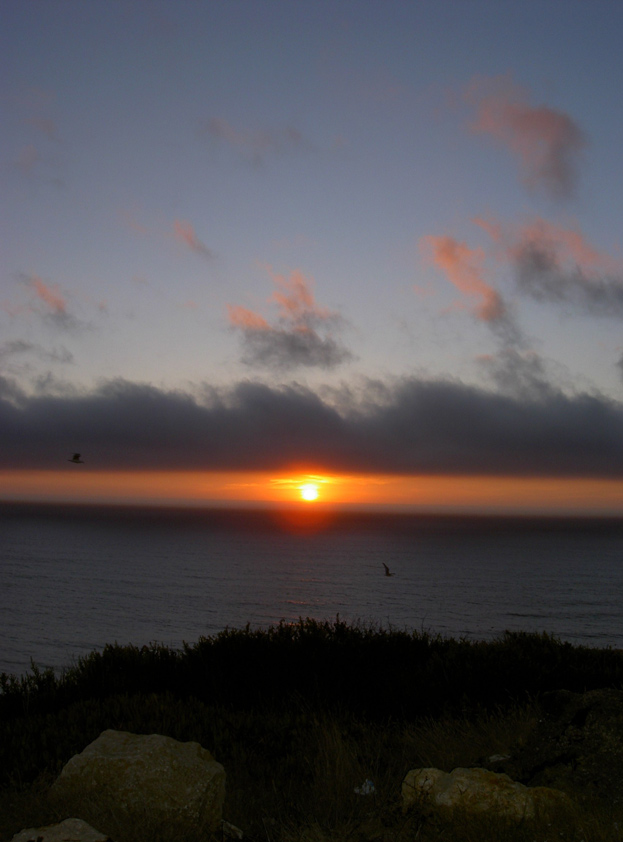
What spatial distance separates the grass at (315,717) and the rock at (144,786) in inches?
10.6

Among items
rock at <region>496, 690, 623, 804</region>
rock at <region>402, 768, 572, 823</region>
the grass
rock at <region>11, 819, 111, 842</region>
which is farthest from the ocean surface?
rock at <region>402, 768, 572, 823</region>

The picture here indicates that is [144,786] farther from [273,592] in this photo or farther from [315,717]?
[273,592]

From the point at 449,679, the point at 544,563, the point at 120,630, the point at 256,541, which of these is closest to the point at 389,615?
the point at 120,630

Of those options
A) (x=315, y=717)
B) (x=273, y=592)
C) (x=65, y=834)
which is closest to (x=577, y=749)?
(x=315, y=717)

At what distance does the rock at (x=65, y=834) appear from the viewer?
16.8ft

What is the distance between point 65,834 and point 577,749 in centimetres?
524

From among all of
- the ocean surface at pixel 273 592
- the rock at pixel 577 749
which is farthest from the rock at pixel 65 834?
the ocean surface at pixel 273 592

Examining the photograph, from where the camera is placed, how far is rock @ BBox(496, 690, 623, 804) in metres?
6.45

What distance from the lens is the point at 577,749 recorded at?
690 centimetres

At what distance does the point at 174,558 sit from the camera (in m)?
118

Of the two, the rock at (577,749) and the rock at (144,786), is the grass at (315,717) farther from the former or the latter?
the rock at (577,749)

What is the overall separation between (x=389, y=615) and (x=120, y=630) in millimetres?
26007

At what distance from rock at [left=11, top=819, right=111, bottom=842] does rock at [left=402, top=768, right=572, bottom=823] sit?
288 centimetres

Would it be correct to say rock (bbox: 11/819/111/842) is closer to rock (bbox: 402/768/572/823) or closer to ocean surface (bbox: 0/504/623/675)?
rock (bbox: 402/768/572/823)
